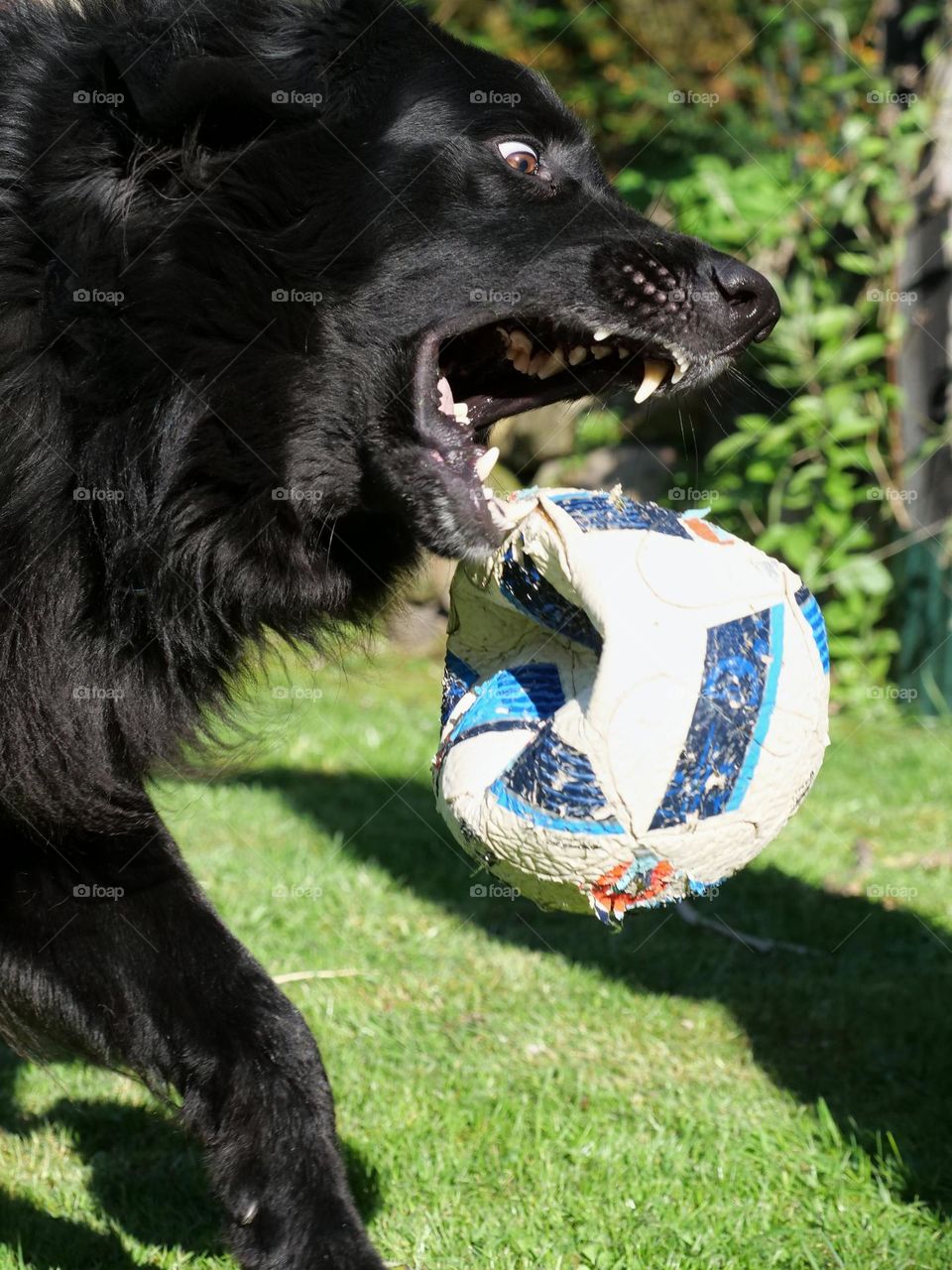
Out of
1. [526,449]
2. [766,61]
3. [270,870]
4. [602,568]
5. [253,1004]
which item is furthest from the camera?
[766,61]

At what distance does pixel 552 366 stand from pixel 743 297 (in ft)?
1.36

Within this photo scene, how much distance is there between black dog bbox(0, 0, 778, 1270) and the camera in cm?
260

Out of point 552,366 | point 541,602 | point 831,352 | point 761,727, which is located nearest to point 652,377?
point 552,366

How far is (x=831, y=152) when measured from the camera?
790cm

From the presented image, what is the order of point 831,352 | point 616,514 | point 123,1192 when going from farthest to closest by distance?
point 831,352, point 123,1192, point 616,514

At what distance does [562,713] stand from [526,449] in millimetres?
6762

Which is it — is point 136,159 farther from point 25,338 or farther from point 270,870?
point 270,870

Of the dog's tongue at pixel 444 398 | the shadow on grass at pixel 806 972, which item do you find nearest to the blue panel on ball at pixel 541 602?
the dog's tongue at pixel 444 398

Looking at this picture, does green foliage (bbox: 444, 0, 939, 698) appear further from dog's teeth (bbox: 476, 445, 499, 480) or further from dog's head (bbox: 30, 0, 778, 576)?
dog's teeth (bbox: 476, 445, 499, 480)

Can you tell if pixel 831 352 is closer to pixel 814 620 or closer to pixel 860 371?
pixel 860 371

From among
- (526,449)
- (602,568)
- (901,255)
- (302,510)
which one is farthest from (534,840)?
(526,449)

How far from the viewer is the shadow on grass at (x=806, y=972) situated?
3.43 meters

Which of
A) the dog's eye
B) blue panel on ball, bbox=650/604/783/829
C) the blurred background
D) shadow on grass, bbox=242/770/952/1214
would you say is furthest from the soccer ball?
the blurred background

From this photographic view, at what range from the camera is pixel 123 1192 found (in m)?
3.13
